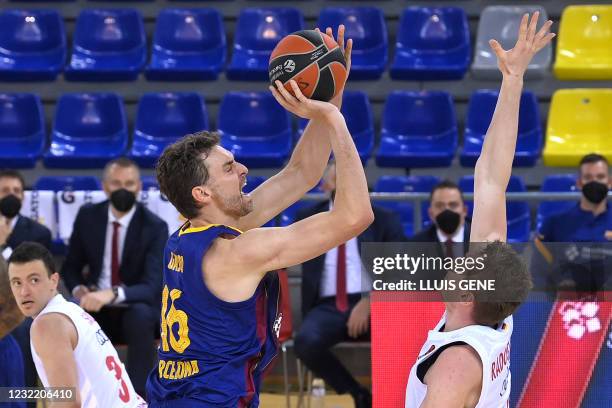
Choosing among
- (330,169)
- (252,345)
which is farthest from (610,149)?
(252,345)

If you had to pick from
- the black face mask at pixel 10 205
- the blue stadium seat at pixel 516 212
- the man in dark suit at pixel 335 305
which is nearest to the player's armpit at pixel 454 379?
the man in dark suit at pixel 335 305

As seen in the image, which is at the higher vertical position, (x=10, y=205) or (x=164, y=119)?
(x=164, y=119)

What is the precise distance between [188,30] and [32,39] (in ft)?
4.73

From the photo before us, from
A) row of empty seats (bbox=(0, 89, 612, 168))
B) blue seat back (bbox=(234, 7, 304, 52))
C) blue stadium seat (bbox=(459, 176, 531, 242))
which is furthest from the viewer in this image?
blue seat back (bbox=(234, 7, 304, 52))

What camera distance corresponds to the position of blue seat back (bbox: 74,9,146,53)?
393 inches

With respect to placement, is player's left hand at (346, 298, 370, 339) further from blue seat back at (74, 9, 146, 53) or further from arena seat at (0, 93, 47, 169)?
blue seat back at (74, 9, 146, 53)

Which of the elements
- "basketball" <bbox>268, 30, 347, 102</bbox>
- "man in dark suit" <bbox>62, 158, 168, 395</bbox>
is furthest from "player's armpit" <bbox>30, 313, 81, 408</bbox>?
"man in dark suit" <bbox>62, 158, 168, 395</bbox>

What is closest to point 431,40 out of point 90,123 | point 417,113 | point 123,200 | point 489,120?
point 417,113

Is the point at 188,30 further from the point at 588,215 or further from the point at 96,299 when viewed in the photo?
the point at 588,215

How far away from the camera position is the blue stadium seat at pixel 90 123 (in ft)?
30.9

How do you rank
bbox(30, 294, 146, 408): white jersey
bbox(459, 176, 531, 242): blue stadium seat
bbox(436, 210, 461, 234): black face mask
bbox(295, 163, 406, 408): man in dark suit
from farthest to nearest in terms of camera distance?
1. bbox(459, 176, 531, 242): blue stadium seat
2. bbox(436, 210, 461, 234): black face mask
3. bbox(295, 163, 406, 408): man in dark suit
4. bbox(30, 294, 146, 408): white jersey

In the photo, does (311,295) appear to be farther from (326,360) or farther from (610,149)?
(610,149)

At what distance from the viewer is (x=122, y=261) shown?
23.4 feet

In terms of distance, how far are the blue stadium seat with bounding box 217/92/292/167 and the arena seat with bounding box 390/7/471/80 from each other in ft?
3.61
